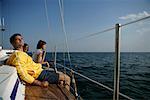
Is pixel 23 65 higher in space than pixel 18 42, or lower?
lower

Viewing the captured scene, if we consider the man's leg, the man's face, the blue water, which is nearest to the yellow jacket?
the man's face

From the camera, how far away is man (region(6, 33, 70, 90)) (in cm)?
245

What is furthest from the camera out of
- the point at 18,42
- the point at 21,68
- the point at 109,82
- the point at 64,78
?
the point at 109,82

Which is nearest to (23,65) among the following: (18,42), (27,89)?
(18,42)

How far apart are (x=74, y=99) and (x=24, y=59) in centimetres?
76

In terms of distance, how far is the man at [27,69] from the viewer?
2.45m

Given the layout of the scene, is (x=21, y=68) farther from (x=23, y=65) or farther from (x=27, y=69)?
(x=27, y=69)

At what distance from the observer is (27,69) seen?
8.89ft

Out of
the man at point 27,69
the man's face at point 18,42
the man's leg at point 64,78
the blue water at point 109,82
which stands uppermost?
the man's face at point 18,42

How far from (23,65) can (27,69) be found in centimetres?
14

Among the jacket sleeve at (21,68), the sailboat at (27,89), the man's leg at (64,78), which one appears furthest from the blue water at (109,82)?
the jacket sleeve at (21,68)

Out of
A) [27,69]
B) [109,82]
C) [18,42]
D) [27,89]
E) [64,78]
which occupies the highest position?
[18,42]

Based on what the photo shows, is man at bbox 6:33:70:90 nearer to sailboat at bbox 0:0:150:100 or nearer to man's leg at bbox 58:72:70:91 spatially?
man's leg at bbox 58:72:70:91

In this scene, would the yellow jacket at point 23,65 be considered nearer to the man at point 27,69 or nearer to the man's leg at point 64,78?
the man at point 27,69
